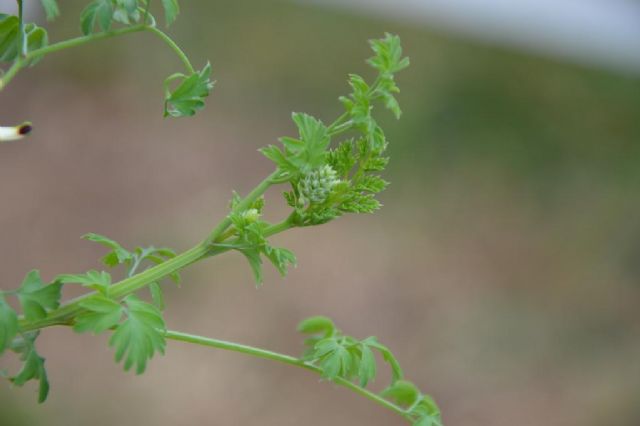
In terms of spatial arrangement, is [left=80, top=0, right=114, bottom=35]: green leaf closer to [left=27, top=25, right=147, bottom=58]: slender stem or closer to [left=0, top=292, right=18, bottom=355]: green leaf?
[left=27, top=25, right=147, bottom=58]: slender stem

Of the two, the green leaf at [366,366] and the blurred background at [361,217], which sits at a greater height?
the blurred background at [361,217]

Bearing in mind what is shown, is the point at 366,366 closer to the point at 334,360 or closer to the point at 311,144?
the point at 334,360

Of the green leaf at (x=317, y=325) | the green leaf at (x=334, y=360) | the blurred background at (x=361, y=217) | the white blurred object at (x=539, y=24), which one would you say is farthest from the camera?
the white blurred object at (x=539, y=24)

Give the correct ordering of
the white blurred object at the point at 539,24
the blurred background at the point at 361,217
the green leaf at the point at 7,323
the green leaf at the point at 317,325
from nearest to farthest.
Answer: the green leaf at the point at 7,323 → the green leaf at the point at 317,325 → the blurred background at the point at 361,217 → the white blurred object at the point at 539,24

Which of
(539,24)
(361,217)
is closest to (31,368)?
(361,217)

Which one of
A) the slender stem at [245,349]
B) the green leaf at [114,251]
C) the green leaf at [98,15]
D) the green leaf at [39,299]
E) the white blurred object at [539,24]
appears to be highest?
the white blurred object at [539,24]

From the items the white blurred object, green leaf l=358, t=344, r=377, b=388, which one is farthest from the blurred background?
green leaf l=358, t=344, r=377, b=388

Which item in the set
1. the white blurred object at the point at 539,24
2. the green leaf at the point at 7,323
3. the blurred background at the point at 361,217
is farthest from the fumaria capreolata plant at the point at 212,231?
the white blurred object at the point at 539,24

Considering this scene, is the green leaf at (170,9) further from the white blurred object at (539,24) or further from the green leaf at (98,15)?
the white blurred object at (539,24)
